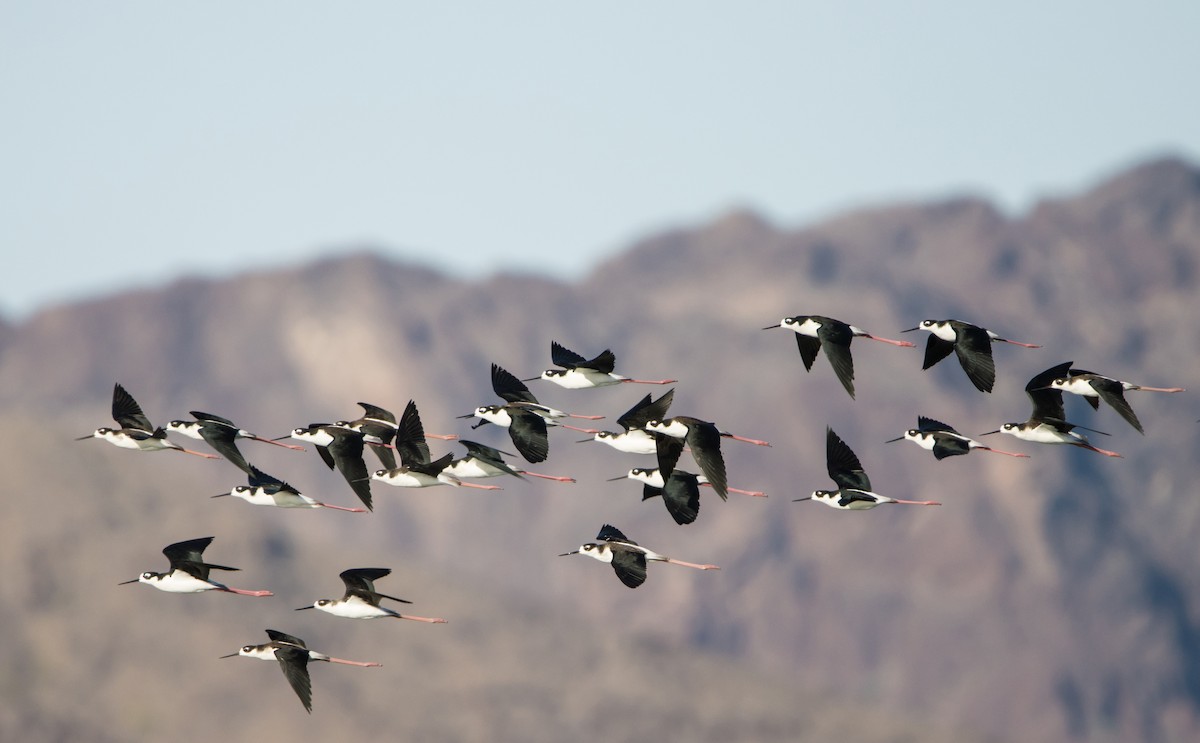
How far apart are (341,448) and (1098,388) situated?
35.1 ft

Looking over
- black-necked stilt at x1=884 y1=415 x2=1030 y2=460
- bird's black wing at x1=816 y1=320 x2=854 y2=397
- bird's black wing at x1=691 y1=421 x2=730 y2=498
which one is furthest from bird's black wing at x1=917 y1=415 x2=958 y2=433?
bird's black wing at x1=691 y1=421 x2=730 y2=498

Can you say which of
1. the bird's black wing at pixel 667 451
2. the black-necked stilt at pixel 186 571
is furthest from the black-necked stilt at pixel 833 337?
the black-necked stilt at pixel 186 571

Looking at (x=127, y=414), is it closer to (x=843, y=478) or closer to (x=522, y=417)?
(x=522, y=417)

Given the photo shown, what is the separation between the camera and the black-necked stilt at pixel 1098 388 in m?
23.7

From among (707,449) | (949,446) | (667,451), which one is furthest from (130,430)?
(949,446)

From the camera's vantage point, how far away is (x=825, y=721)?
100 m

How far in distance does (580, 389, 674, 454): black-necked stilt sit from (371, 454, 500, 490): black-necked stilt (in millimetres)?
2155

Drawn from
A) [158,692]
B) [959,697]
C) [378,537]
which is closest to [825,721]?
[158,692]

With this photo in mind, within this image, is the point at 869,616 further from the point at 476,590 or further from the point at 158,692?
the point at 158,692

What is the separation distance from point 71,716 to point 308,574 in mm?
23212

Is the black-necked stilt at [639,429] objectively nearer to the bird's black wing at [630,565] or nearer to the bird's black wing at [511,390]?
the bird's black wing at [511,390]

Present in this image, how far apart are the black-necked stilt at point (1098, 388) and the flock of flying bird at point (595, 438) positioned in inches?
0.8

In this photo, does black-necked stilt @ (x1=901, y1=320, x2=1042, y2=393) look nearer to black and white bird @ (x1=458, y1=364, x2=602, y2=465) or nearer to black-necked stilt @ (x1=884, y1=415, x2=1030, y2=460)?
black-necked stilt @ (x1=884, y1=415, x2=1030, y2=460)

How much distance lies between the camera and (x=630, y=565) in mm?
24469
